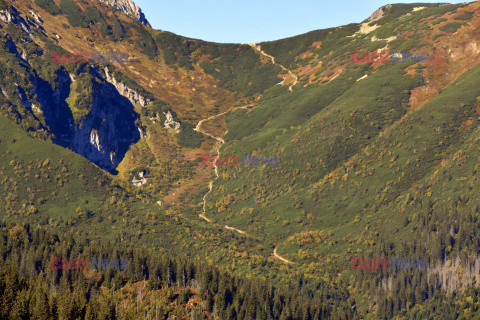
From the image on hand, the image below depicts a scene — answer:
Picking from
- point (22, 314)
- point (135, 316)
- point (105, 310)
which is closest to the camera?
point (22, 314)

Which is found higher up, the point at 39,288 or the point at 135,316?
the point at 39,288

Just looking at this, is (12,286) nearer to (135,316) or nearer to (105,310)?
(105,310)

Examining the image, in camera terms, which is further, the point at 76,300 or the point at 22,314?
the point at 76,300

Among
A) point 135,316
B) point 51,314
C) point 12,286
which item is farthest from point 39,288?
point 135,316

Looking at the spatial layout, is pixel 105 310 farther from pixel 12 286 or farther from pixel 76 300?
pixel 12 286

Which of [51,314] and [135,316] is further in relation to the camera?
[135,316]

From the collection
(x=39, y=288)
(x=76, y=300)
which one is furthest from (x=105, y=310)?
(x=39, y=288)

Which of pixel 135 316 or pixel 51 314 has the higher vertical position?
pixel 51 314

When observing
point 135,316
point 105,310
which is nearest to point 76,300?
point 105,310

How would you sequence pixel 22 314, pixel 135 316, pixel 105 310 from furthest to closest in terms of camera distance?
pixel 135 316, pixel 105 310, pixel 22 314
